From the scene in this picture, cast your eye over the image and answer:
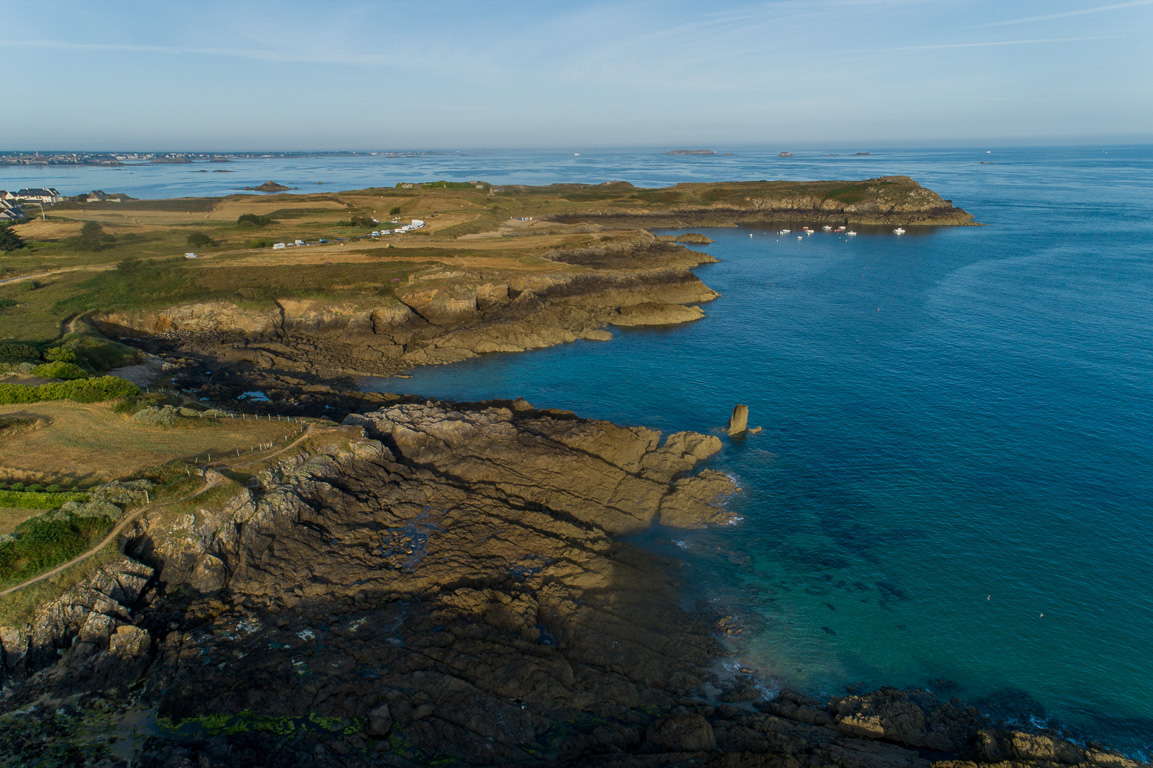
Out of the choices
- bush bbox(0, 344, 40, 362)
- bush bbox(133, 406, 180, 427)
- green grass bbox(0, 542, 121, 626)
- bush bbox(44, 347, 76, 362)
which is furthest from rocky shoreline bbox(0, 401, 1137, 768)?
bush bbox(0, 344, 40, 362)

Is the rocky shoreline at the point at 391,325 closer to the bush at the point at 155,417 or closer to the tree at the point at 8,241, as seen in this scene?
the bush at the point at 155,417

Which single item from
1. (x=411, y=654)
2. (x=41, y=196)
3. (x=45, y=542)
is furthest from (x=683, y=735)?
(x=41, y=196)

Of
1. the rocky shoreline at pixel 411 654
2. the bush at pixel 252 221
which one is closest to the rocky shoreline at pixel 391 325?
the rocky shoreline at pixel 411 654

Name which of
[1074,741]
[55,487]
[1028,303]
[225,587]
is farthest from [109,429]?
[1028,303]

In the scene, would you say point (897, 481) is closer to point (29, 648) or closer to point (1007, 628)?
point (1007, 628)

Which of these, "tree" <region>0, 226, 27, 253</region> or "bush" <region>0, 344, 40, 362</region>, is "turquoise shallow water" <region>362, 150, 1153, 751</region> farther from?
"tree" <region>0, 226, 27, 253</region>
